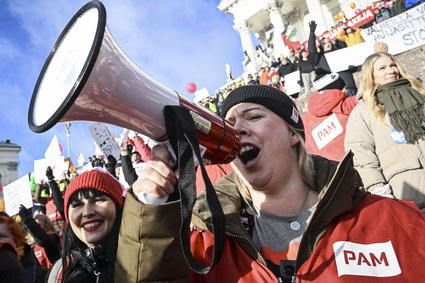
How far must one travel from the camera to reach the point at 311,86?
403 inches

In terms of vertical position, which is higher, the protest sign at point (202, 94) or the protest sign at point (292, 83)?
the protest sign at point (202, 94)

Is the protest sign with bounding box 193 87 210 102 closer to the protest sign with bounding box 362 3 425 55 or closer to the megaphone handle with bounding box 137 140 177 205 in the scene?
the protest sign with bounding box 362 3 425 55

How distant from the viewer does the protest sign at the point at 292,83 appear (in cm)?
1092

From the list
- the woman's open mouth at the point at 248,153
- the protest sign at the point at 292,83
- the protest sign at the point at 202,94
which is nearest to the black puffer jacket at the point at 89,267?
the woman's open mouth at the point at 248,153

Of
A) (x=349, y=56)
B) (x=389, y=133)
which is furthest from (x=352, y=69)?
(x=389, y=133)

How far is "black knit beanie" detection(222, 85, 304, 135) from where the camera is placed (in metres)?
1.92

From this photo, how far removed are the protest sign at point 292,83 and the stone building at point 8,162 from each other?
51699 mm

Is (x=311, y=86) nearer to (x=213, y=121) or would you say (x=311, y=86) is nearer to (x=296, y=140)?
(x=296, y=140)

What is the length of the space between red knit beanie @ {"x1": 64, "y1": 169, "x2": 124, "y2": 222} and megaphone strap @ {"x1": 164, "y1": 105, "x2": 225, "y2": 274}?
176 centimetres

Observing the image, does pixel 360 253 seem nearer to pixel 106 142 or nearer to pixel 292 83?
pixel 106 142

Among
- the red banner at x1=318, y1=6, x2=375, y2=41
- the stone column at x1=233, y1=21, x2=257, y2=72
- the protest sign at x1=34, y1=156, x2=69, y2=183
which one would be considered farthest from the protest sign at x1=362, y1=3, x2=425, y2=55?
the stone column at x1=233, y1=21, x2=257, y2=72

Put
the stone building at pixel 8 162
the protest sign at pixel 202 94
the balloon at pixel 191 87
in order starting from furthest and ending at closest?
1. the stone building at pixel 8 162
2. the balloon at pixel 191 87
3. the protest sign at pixel 202 94

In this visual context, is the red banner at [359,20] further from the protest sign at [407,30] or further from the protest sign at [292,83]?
the protest sign at [407,30]

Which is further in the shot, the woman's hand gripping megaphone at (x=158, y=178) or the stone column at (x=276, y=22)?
the stone column at (x=276, y=22)
